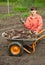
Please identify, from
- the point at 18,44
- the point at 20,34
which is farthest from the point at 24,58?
the point at 20,34

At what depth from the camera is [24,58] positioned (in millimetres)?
6125

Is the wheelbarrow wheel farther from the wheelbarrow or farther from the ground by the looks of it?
the ground

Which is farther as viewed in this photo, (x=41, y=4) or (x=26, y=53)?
(x=41, y=4)

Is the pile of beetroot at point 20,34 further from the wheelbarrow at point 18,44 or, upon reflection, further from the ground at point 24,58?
the ground at point 24,58

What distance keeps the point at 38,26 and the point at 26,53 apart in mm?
730

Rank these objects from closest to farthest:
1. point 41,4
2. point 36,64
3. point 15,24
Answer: point 36,64, point 15,24, point 41,4

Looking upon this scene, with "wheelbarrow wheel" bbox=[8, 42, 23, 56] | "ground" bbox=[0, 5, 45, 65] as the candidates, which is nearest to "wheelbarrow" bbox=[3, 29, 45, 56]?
"wheelbarrow wheel" bbox=[8, 42, 23, 56]

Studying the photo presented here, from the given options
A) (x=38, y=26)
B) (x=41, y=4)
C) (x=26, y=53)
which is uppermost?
(x=38, y=26)

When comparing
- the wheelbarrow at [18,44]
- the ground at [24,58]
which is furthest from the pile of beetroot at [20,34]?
the ground at [24,58]

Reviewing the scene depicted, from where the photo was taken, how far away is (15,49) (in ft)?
20.9

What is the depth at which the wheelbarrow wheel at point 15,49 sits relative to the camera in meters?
6.29

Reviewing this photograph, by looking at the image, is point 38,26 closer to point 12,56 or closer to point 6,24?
point 12,56

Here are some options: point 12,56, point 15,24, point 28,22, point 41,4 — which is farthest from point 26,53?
point 41,4

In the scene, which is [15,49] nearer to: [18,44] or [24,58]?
[18,44]
